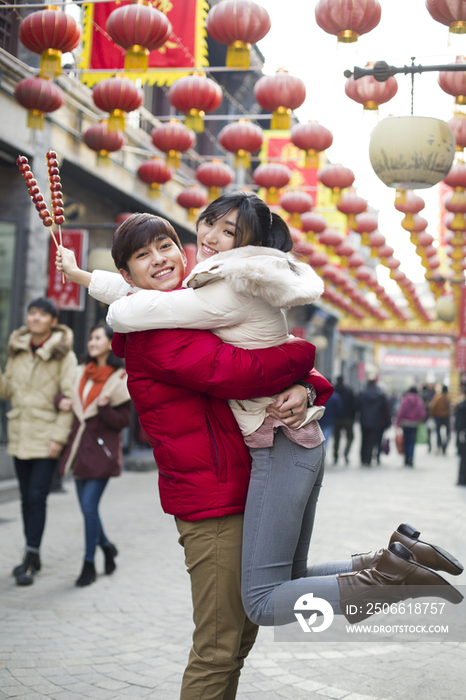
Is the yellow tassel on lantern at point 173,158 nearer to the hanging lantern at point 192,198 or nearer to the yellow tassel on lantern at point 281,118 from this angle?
the yellow tassel on lantern at point 281,118

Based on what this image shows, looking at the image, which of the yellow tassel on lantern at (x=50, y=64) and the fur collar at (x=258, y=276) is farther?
the yellow tassel on lantern at (x=50, y=64)

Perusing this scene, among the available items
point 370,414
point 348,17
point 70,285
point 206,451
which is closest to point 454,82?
point 348,17

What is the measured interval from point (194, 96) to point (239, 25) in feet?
5.08

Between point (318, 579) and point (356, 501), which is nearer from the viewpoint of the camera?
point (318, 579)

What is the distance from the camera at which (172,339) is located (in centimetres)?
234

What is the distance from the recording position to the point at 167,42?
802 centimetres

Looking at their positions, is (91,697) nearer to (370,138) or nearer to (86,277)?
(86,277)

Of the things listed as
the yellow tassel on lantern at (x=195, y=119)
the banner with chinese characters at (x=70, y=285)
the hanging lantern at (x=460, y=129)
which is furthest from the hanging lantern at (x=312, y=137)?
the banner with chinese characters at (x=70, y=285)

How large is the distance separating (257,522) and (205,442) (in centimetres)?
32

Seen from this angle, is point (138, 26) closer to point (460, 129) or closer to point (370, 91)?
point (370, 91)

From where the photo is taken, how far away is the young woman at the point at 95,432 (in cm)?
532

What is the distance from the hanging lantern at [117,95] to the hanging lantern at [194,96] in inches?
16.8

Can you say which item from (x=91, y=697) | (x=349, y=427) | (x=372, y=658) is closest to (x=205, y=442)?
(x=91, y=697)

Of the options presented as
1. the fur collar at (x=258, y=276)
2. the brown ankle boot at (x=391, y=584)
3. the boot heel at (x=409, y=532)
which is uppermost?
the fur collar at (x=258, y=276)
